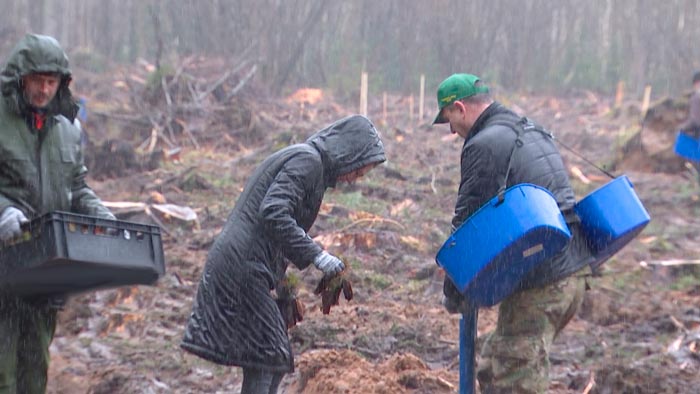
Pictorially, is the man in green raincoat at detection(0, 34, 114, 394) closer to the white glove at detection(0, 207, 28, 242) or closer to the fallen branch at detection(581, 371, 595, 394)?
the white glove at detection(0, 207, 28, 242)

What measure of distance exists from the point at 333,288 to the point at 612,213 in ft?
4.48

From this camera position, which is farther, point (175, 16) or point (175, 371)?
point (175, 16)

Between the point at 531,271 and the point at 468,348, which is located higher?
the point at 531,271

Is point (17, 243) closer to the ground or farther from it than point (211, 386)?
farther from it

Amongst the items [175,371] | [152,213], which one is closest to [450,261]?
[175,371]

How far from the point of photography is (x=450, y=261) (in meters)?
3.84

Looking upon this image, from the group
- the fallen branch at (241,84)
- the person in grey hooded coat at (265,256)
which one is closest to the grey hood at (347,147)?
the person in grey hooded coat at (265,256)

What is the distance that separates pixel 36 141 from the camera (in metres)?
3.50

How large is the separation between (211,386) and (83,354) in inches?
49.7

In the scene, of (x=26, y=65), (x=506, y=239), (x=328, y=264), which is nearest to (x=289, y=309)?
(x=328, y=264)

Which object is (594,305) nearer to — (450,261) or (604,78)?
(450,261)

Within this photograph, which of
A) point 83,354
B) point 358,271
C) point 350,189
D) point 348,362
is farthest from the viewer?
point 350,189

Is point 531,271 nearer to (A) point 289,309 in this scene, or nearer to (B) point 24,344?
(A) point 289,309

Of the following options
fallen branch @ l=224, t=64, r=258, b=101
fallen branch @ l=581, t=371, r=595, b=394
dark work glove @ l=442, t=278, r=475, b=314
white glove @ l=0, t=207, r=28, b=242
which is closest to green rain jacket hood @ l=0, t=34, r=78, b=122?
white glove @ l=0, t=207, r=28, b=242
